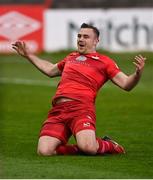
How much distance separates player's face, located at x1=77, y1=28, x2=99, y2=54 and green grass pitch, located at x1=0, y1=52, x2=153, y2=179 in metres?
1.44

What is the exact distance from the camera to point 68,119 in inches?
517

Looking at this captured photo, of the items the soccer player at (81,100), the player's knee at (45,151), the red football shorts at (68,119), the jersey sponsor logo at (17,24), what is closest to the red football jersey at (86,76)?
the soccer player at (81,100)

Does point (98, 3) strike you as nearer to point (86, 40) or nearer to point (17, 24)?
point (17, 24)

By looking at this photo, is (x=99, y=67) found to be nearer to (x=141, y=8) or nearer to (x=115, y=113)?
(x=115, y=113)

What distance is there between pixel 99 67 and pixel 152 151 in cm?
132

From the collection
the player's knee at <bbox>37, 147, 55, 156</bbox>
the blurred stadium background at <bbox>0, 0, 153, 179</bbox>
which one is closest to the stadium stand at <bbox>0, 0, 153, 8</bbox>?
the blurred stadium background at <bbox>0, 0, 153, 179</bbox>

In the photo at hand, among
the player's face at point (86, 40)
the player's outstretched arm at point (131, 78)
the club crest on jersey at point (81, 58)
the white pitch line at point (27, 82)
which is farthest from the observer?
the white pitch line at point (27, 82)

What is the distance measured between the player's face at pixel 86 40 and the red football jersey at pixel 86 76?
0.08 meters

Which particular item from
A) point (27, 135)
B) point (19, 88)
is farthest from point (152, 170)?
point (19, 88)

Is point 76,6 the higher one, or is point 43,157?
point 43,157

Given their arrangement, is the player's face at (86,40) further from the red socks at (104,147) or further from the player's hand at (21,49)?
the red socks at (104,147)

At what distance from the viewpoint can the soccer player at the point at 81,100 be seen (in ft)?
42.2

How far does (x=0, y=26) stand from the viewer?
1570 cm

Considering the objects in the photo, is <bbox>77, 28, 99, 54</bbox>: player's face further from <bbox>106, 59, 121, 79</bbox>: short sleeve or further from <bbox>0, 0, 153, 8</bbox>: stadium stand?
<bbox>0, 0, 153, 8</bbox>: stadium stand
